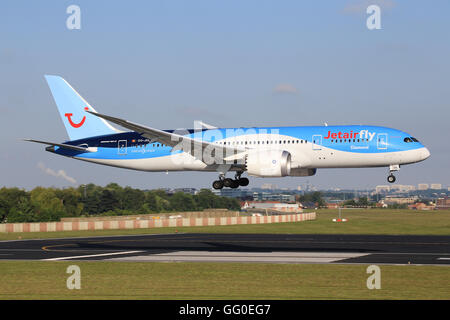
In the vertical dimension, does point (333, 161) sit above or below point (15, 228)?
above

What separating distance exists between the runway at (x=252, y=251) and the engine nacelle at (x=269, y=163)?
19.1 feet

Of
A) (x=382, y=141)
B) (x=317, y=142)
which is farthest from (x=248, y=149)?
Result: (x=382, y=141)

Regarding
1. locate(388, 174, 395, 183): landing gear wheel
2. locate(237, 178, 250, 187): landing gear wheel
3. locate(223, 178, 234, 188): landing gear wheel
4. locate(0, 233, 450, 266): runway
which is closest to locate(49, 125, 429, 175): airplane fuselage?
locate(388, 174, 395, 183): landing gear wheel

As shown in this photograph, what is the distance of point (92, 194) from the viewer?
516ft

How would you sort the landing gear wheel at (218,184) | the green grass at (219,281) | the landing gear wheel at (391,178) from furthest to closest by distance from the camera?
the landing gear wheel at (218,184) → the landing gear wheel at (391,178) → the green grass at (219,281)

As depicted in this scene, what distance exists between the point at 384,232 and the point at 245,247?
80.6 feet

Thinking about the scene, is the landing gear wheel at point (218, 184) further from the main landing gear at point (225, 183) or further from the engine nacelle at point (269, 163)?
the engine nacelle at point (269, 163)

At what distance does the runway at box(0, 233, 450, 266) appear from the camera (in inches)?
1452

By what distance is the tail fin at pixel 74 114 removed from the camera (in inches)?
2350

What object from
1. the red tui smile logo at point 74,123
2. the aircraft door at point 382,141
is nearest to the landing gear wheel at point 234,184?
the aircraft door at point 382,141

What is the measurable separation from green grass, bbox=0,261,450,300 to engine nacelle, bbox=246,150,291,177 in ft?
50.9

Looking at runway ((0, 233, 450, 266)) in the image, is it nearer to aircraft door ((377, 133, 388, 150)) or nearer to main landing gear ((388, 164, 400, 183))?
main landing gear ((388, 164, 400, 183))
